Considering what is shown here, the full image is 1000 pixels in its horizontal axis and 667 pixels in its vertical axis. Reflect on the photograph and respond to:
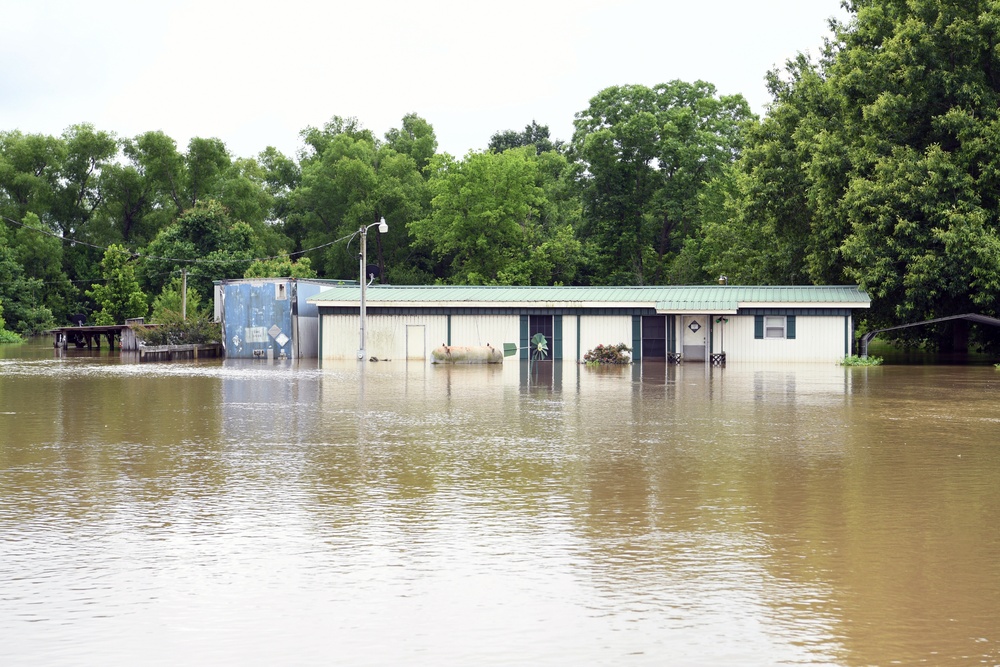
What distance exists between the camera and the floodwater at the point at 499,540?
772 centimetres

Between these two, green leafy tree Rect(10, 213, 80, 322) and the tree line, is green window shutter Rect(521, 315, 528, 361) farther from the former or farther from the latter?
green leafy tree Rect(10, 213, 80, 322)

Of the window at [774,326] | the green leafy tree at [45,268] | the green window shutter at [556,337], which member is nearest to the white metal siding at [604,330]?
the green window shutter at [556,337]

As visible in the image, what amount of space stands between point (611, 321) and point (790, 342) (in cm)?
840

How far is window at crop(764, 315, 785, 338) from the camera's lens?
51.3 m

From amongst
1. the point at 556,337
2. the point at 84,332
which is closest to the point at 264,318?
the point at 556,337

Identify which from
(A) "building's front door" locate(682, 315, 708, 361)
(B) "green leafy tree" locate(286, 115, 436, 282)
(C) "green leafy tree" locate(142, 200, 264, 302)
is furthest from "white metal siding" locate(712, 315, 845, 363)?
(C) "green leafy tree" locate(142, 200, 264, 302)

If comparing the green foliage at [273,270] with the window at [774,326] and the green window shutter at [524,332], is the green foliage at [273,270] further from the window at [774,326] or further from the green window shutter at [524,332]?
the window at [774,326]

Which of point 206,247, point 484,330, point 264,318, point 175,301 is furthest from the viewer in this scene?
point 206,247

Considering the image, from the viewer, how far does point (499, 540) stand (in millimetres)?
10781

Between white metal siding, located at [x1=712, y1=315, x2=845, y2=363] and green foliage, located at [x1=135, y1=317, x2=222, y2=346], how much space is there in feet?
90.9

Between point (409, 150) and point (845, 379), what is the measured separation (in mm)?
77712

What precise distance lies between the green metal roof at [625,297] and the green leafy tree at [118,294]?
43076mm

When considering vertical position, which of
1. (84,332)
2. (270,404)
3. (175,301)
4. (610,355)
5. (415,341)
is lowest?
(270,404)

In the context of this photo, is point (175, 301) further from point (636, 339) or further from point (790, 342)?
point (790, 342)
